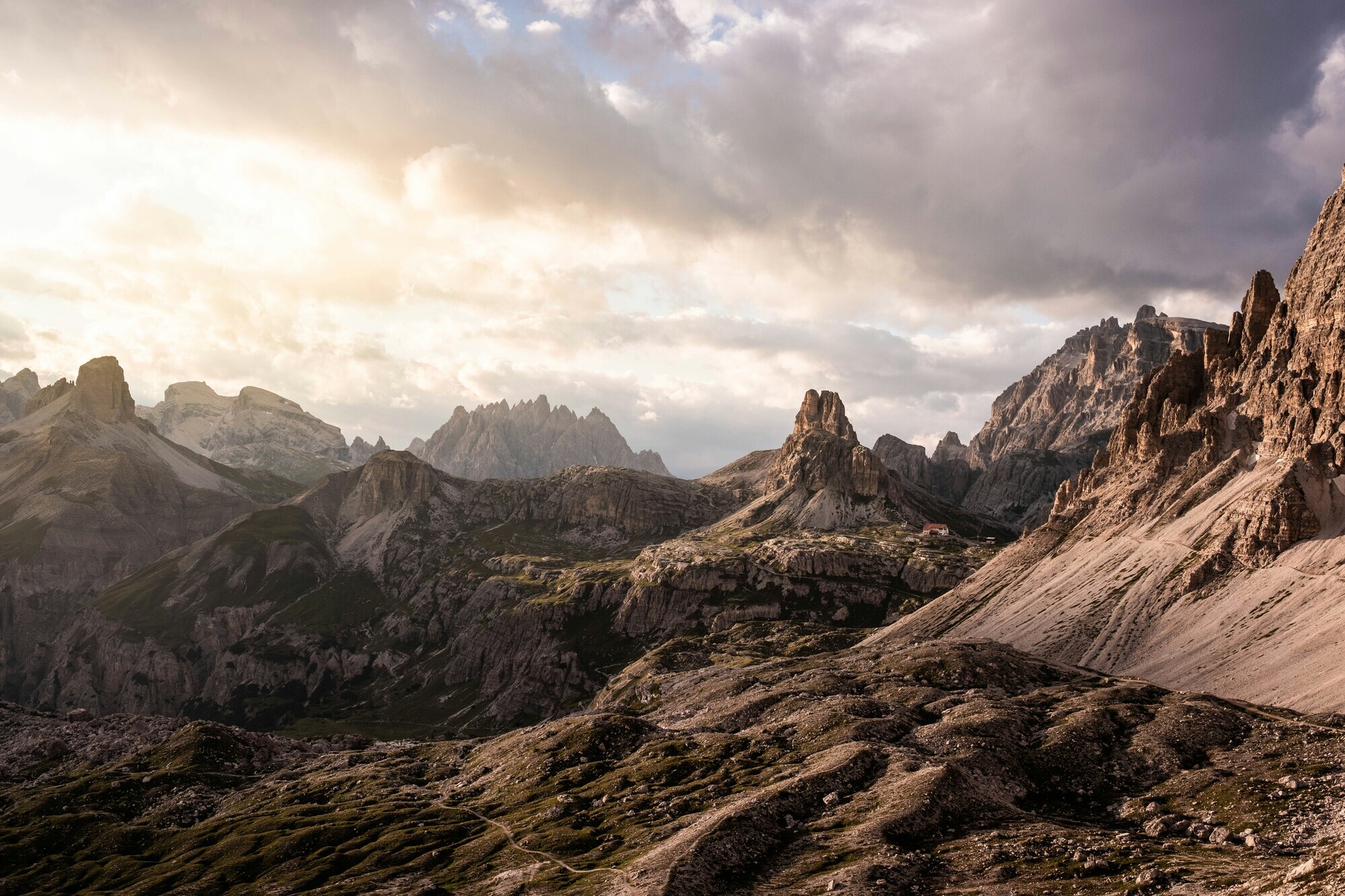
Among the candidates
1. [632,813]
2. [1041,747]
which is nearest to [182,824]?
[632,813]

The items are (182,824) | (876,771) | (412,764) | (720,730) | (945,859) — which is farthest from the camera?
(412,764)

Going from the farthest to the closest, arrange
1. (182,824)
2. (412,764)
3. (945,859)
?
1. (412,764)
2. (182,824)
3. (945,859)

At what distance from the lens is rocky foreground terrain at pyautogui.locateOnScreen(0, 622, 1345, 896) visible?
305 feet

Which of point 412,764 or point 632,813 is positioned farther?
point 412,764

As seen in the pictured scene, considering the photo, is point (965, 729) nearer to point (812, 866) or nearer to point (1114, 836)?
point (1114, 836)

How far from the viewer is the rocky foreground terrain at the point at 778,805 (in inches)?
3664

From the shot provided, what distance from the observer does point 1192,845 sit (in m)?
94.7

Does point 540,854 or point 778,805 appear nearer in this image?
point 778,805

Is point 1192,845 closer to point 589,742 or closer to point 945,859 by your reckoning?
point 945,859

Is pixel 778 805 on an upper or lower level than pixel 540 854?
upper

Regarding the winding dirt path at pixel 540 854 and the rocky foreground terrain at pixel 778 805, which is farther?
the winding dirt path at pixel 540 854

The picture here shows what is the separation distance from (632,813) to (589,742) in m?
43.4

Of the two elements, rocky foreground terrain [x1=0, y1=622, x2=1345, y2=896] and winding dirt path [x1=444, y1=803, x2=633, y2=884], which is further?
winding dirt path [x1=444, y1=803, x2=633, y2=884]

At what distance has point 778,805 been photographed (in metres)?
114
